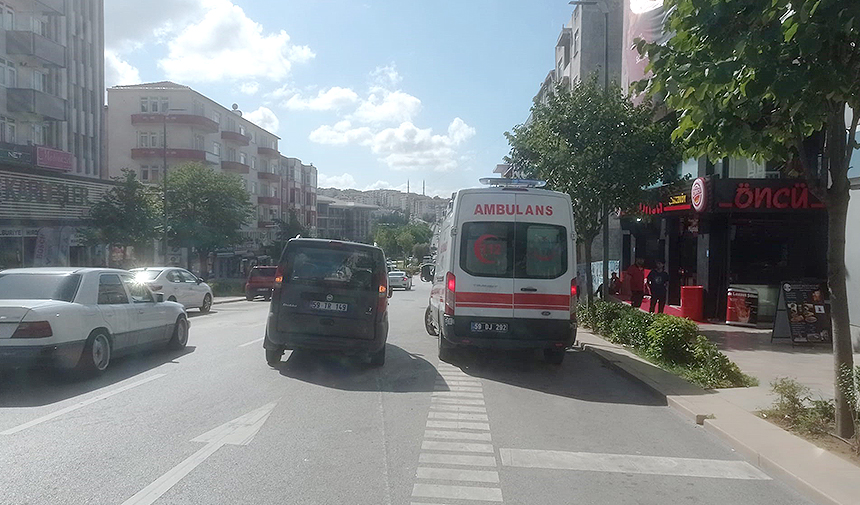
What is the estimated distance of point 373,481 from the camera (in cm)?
556

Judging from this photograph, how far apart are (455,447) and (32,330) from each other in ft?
17.9

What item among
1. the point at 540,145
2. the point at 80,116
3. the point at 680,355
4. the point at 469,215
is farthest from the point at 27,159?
the point at 680,355

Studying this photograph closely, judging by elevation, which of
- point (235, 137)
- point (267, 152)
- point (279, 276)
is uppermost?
point (235, 137)

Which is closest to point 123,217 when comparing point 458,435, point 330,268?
point 330,268

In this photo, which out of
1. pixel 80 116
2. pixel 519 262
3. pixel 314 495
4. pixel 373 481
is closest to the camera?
pixel 314 495

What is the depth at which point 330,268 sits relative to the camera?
10.8 meters

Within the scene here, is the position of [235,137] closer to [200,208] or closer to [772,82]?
[200,208]

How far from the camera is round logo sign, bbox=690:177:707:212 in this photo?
17.3 metres

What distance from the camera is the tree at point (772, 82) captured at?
602 centimetres

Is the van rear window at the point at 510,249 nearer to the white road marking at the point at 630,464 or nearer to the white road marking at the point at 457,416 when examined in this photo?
the white road marking at the point at 457,416

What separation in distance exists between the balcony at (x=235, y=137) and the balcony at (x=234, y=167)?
1.92m

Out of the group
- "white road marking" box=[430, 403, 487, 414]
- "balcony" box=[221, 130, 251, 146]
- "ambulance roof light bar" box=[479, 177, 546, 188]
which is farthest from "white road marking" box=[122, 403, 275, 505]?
"balcony" box=[221, 130, 251, 146]

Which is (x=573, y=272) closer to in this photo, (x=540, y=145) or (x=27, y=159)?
(x=540, y=145)

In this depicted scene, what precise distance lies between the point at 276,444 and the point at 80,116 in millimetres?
40353
